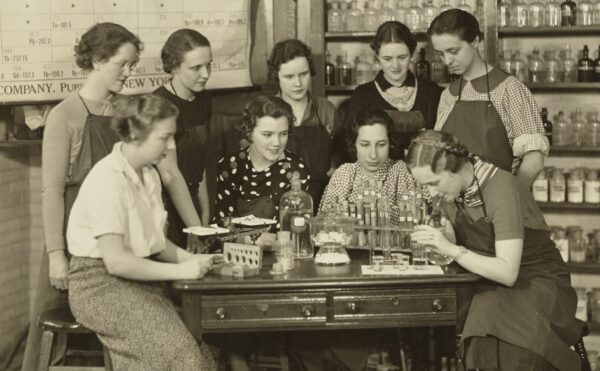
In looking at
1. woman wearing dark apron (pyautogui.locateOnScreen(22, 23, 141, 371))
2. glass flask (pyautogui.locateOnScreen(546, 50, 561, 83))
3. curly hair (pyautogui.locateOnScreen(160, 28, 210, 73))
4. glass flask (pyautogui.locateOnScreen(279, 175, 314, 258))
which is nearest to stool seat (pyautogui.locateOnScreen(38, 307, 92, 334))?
woman wearing dark apron (pyautogui.locateOnScreen(22, 23, 141, 371))

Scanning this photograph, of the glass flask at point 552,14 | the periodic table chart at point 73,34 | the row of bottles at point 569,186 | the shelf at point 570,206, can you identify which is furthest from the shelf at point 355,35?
the shelf at point 570,206

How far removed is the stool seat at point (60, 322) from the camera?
3854 mm

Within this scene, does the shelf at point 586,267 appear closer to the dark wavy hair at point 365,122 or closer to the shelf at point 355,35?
the shelf at point 355,35

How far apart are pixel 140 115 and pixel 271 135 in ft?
3.18

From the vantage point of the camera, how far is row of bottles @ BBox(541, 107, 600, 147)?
5.89 metres

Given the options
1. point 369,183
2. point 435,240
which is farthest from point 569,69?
point 435,240

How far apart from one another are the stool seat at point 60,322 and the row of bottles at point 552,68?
3208 millimetres

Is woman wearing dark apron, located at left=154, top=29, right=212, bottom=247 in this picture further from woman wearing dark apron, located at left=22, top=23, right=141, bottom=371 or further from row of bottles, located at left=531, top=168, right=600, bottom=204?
row of bottles, located at left=531, top=168, right=600, bottom=204

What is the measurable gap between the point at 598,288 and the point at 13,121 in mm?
3659

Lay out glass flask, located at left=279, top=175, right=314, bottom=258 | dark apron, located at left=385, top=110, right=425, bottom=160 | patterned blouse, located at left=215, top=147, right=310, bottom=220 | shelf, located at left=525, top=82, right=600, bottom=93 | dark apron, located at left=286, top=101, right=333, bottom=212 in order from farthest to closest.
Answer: shelf, located at left=525, top=82, right=600, bottom=93 → dark apron, located at left=385, top=110, right=425, bottom=160 → dark apron, located at left=286, top=101, right=333, bottom=212 → patterned blouse, located at left=215, top=147, right=310, bottom=220 → glass flask, located at left=279, top=175, right=314, bottom=258

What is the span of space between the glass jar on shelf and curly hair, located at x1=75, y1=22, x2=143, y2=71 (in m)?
3.04

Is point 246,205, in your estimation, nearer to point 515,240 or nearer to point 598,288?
point 515,240

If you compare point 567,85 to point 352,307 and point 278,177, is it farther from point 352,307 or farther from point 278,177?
point 352,307

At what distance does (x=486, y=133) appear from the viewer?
14.9ft
